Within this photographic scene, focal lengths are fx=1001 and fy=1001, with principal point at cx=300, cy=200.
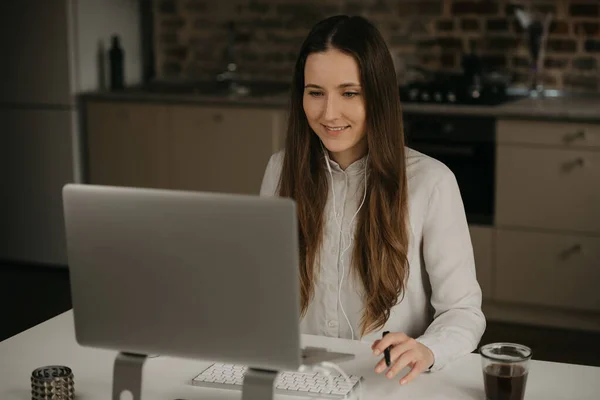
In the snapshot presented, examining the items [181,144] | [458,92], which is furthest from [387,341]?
[181,144]

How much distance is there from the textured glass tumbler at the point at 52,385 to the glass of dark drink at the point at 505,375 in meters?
0.69

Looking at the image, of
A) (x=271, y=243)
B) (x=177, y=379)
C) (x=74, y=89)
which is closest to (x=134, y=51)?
(x=74, y=89)

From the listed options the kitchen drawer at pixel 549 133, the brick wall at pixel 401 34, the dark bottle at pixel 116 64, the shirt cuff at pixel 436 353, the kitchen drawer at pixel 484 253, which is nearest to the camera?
the shirt cuff at pixel 436 353

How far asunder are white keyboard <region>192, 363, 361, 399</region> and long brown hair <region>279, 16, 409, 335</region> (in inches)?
15.7

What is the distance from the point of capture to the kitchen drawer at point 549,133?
12.6 ft

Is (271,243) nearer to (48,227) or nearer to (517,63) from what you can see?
(517,63)

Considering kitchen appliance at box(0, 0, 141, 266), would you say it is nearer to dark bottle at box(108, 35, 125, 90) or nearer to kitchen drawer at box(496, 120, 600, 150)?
dark bottle at box(108, 35, 125, 90)

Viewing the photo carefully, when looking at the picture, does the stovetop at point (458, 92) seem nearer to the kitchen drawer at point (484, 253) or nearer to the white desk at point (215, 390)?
the kitchen drawer at point (484, 253)

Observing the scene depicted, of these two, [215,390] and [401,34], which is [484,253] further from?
[215,390]

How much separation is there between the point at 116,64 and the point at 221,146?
74 cm

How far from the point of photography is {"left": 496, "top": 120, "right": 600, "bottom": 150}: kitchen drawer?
12.6 ft

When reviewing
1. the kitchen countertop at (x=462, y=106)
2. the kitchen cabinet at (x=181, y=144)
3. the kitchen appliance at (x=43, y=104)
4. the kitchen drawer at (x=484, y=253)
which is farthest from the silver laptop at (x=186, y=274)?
the kitchen appliance at (x=43, y=104)

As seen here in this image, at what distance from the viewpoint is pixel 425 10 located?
183 inches

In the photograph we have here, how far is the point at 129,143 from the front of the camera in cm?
471
